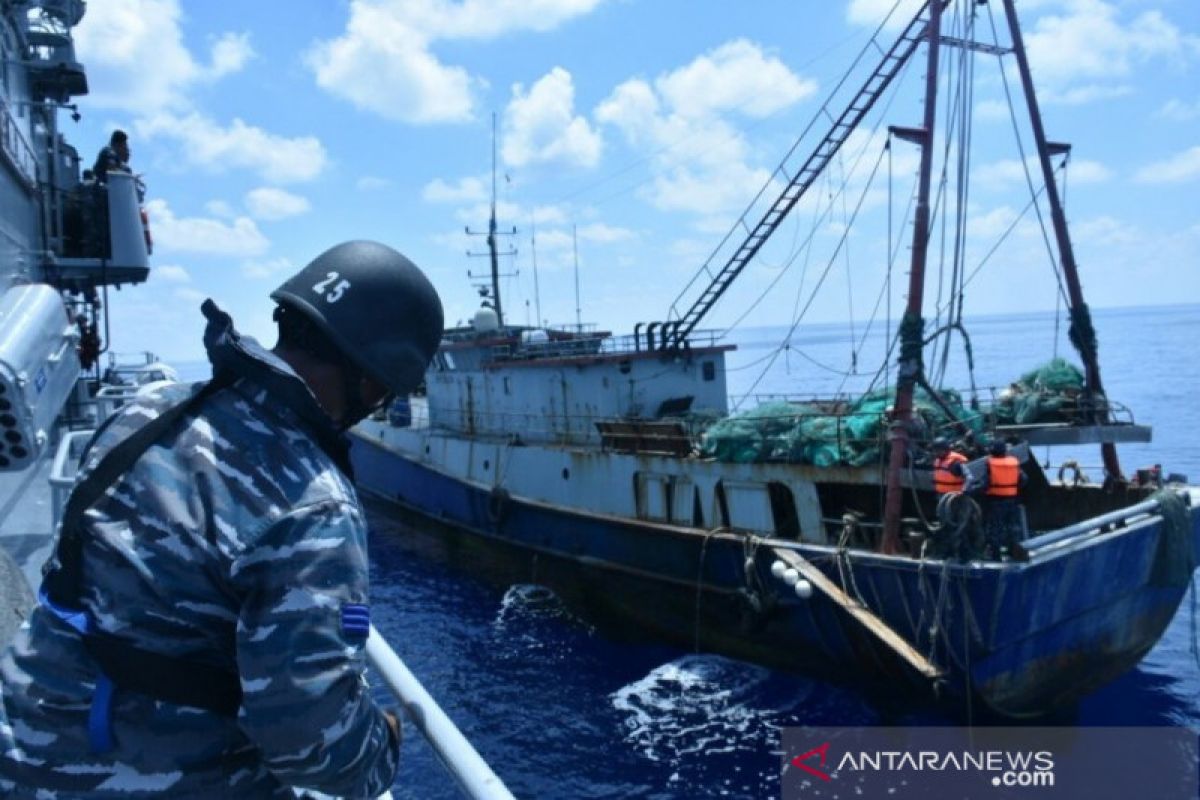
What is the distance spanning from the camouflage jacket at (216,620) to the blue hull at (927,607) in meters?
9.61

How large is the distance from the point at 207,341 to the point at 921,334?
401 inches

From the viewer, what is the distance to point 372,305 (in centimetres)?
185

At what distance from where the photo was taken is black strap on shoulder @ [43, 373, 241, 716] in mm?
1536

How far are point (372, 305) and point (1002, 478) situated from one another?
9651mm

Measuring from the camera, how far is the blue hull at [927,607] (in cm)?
1002

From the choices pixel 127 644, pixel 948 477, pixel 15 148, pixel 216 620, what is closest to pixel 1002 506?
pixel 948 477

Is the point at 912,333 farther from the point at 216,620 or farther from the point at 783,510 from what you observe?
the point at 216,620

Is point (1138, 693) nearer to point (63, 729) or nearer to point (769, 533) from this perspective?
point (769, 533)

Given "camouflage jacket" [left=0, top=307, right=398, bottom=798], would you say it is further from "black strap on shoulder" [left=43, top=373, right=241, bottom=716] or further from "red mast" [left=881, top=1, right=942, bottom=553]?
"red mast" [left=881, top=1, right=942, bottom=553]

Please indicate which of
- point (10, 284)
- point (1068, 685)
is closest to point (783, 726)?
point (1068, 685)

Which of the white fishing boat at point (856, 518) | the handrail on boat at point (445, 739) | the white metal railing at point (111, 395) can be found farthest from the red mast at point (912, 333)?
the handrail on boat at point (445, 739)

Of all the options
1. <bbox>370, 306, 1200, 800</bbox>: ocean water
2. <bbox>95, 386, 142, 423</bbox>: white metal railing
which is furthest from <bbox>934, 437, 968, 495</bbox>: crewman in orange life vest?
<bbox>95, 386, 142, 423</bbox>: white metal railing

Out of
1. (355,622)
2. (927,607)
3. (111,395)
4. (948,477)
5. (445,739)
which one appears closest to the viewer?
(355,622)

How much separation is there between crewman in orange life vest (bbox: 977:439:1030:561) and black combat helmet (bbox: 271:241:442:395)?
9.40 meters
